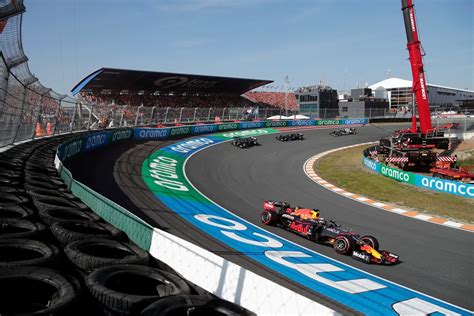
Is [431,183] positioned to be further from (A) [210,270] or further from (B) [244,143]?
(A) [210,270]

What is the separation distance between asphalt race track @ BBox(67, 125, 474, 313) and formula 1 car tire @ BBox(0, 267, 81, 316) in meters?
3.91

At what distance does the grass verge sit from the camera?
45.2 feet

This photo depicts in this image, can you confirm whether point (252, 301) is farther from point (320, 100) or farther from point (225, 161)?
point (320, 100)

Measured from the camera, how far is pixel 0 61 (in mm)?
8156

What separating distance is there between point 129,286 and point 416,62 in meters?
24.4

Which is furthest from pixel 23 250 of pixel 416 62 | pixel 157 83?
pixel 157 83

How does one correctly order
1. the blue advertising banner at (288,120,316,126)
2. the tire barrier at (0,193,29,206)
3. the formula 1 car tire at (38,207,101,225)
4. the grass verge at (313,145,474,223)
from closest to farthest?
the formula 1 car tire at (38,207,101,225)
the tire barrier at (0,193,29,206)
the grass verge at (313,145,474,223)
the blue advertising banner at (288,120,316,126)

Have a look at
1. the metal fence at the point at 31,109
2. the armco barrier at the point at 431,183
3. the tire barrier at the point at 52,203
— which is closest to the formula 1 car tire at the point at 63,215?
the tire barrier at the point at 52,203

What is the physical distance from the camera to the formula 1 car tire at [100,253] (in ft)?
13.8

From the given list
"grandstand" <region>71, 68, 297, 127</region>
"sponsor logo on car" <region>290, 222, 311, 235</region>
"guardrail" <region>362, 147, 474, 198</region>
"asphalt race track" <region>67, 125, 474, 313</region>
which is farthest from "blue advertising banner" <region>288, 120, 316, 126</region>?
"sponsor logo on car" <region>290, 222, 311, 235</region>

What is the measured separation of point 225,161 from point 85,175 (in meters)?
9.63

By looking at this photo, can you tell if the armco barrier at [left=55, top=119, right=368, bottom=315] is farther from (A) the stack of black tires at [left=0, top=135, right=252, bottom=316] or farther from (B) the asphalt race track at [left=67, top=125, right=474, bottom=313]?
(B) the asphalt race track at [left=67, top=125, right=474, bottom=313]

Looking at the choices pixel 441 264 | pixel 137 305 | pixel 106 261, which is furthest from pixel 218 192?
pixel 137 305

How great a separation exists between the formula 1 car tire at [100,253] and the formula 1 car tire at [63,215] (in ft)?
3.37
